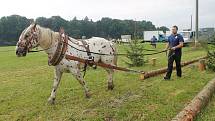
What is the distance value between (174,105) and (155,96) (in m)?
1.33

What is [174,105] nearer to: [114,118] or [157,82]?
[114,118]

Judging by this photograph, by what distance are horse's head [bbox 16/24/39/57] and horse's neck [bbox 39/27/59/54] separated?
20cm

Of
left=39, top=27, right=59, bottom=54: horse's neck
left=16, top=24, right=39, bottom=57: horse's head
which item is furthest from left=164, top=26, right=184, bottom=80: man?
left=16, top=24, right=39, bottom=57: horse's head

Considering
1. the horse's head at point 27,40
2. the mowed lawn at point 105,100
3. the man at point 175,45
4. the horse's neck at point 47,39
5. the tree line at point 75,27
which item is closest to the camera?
the mowed lawn at point 105,100

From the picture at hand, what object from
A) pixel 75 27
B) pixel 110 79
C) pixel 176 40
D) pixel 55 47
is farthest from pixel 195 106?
pixel 75 27

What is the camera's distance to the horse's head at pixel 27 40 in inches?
374

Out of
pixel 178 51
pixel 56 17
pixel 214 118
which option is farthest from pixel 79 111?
pixel 56 17

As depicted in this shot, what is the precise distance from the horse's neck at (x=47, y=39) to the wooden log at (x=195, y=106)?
380 cm

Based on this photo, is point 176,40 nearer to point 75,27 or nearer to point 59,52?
point 59,52

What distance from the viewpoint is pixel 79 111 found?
941cm

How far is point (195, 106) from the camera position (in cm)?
860

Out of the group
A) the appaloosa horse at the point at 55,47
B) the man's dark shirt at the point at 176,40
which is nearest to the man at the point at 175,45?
the man's dark shirt at the point at 176,40

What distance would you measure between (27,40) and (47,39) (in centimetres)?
60

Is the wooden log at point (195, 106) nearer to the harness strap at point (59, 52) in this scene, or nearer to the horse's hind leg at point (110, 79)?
the horse's hind leg at point (110, 79)
